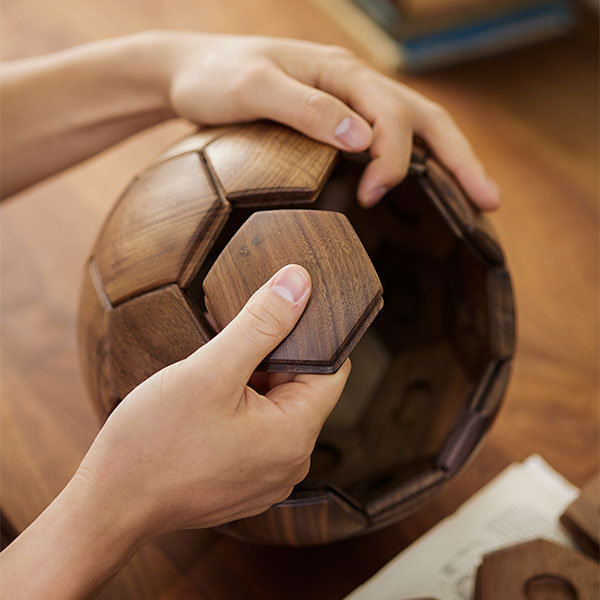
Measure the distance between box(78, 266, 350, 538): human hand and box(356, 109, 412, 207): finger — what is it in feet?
0.59

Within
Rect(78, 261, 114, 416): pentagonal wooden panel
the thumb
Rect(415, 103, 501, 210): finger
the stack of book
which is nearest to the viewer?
the thumb

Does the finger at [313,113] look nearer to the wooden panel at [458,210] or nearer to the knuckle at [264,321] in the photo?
the wooden panel at [458,210]

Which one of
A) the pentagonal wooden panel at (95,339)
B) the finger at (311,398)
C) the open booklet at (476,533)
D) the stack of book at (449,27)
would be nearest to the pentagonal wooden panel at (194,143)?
the pentagonal wooden panel at (95,339)


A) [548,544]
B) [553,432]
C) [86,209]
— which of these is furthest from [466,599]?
[86,209]

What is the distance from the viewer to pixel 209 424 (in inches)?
18.7

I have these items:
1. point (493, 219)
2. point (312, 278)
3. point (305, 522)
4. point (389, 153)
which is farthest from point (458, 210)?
point (493, 219)

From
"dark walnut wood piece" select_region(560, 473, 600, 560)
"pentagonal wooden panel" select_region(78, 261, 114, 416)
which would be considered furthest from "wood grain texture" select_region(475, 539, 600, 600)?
"pentagonal wooden panel" select_region(78, 261, 114, 416)

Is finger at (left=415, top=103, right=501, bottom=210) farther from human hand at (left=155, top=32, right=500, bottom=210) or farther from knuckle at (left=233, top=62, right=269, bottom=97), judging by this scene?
knuckle at (left=233, top=62, right=269, bottom=97)

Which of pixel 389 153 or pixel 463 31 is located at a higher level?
pixel 389 153

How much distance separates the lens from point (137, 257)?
56 centimetres

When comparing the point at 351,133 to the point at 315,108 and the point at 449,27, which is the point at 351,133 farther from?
the point at 449,27

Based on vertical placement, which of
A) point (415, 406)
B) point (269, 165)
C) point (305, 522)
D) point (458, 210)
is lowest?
point (415, 406)

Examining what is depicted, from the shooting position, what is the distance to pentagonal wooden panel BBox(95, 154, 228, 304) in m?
0.55

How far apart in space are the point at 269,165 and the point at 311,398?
19cm
